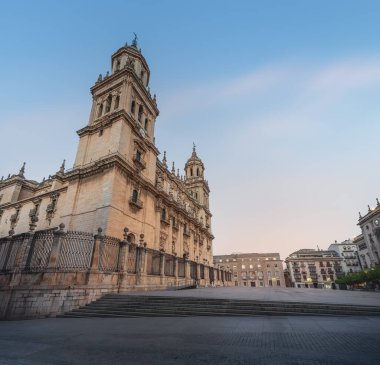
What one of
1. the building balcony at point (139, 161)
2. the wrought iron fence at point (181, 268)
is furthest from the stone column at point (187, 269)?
the building balcony at point (139, 161)

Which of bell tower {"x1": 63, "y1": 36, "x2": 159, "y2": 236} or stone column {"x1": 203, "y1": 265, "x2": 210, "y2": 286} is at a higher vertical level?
bell tower {"x1": 63, "y1": 36, "x2": 159, "y2": 236}

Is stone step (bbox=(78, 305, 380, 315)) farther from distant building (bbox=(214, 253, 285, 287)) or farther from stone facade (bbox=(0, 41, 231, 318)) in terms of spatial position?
distant building (bbox=(214, 253, 285, 287))

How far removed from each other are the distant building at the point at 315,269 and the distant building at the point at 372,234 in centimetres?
2832

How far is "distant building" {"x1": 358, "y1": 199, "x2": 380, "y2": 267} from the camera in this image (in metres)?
46.7

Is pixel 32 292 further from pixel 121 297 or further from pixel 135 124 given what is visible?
pixel 135 124

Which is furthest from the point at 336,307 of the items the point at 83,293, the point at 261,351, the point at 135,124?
the point at 135,124

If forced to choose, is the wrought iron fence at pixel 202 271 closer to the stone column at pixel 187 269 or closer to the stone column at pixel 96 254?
the stone column at pixel 187 269

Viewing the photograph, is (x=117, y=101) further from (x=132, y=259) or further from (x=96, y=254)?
(x=96, y=254)

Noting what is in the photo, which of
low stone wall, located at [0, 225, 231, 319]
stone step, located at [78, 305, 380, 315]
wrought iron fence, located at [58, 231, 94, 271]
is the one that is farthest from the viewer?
wrought iron fence, located at [58, 231, 94, 271]

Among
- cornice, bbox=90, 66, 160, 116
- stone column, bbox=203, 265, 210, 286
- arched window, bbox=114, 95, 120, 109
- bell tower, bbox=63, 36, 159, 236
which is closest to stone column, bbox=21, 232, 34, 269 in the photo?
bell tower, bbox=63, 36, 159, 236

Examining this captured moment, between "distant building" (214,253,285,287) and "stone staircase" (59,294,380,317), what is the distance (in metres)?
70.1

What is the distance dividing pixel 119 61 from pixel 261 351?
34.3m

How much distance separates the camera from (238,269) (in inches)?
3118

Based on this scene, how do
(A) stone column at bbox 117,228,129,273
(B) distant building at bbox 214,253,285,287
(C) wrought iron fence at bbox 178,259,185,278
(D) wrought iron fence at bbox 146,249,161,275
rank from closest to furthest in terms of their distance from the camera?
(A) stone column at bbox 117,228,129,273 < (D) wrought iron fence at bbox 146,249,161,275 < (C) wrought iron fence at bbox 178,259,185,278 < (B) distant building at bbox 214,253,285,287
